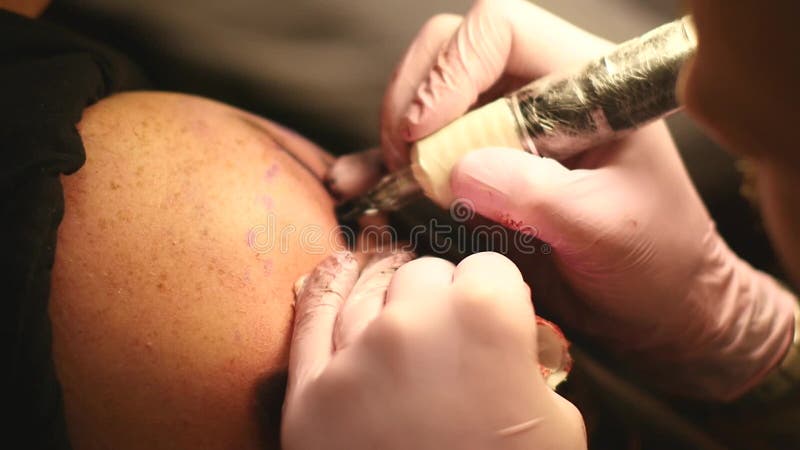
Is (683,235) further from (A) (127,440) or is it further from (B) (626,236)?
(A) (127,440)

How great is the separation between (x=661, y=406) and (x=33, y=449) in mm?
1064

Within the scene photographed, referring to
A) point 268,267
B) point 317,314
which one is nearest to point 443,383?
point 317,314

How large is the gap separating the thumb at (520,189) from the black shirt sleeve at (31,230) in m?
0.47

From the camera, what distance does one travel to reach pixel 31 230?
0.63 metres

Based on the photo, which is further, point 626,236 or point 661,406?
point 661,406

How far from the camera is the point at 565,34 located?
0.90 metres

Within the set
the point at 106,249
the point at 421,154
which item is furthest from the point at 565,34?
the point at 106,249

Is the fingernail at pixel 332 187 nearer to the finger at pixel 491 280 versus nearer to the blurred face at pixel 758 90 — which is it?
the finger at pixel 491 280

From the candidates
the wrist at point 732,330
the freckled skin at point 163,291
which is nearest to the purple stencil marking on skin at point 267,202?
the freckled skin at point 163,291

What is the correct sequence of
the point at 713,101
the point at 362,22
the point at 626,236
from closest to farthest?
1. the point at 713,101
2. the point at 626,236
3. the point at 362,22

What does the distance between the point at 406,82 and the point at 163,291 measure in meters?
0.48

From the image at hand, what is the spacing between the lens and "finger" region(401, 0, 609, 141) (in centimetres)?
85

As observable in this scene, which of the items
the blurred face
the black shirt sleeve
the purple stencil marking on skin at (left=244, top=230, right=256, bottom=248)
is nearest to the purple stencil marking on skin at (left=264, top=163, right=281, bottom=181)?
the purple stencil marking on skin at (left=244, top=230, right=256, bottom=248)

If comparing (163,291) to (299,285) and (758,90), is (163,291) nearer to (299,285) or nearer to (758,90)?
(299,285)
